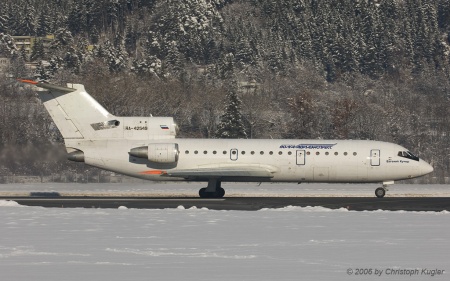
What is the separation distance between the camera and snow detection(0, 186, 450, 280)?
19.1 metres

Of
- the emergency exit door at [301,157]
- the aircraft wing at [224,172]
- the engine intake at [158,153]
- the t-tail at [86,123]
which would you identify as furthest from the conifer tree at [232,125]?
the engine intake at [158,153]

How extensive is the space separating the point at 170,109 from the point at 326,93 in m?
65.7

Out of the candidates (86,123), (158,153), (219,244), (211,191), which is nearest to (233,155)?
(211,191)

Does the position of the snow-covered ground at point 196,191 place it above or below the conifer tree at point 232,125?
below

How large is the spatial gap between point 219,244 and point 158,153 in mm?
18135

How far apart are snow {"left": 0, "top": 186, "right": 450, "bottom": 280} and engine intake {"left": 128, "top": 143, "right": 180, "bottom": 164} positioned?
318 inches

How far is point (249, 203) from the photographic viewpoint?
3703 cm

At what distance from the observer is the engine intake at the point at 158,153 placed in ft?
135

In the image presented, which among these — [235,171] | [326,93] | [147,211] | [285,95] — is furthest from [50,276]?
[326,93]

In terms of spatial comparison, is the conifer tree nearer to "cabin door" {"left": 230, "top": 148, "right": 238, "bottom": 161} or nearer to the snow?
"cabin door" {"left": 230, "top": 148, "right": 238, "bottom": 161}

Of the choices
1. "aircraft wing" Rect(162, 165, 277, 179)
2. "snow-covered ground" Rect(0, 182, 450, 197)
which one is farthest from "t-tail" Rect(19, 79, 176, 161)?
"snow-covered ground" Rect(0, 182, 450, 197)

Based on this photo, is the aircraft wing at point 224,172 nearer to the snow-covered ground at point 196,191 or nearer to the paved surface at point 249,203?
the paved surface at point 249,203

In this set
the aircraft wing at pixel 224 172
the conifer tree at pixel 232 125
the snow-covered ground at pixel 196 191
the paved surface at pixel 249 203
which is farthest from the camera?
the conifer tree at pixel 232 125

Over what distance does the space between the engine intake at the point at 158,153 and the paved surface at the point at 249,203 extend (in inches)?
84.0
